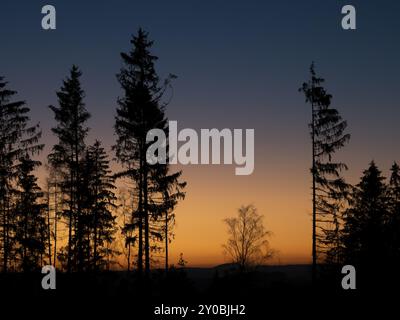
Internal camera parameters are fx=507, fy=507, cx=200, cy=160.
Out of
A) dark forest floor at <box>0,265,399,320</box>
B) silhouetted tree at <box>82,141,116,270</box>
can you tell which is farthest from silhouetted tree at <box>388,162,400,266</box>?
silhouetted tree at <box>82,141,116,270</box>

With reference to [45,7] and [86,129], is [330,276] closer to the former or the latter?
[86,129]

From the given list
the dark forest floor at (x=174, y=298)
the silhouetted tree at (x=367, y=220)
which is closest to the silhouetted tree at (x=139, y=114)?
the dark forest floor at (x=174, y=298)

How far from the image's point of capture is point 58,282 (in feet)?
113

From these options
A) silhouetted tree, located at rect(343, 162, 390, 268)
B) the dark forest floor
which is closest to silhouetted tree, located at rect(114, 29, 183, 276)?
the dark forest floor

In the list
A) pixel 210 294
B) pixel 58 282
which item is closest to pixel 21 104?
pixel 58 282

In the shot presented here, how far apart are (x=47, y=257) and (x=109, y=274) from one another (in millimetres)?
13272

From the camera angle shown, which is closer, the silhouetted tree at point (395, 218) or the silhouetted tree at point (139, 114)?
the silhouetted tree at point (139, 114)

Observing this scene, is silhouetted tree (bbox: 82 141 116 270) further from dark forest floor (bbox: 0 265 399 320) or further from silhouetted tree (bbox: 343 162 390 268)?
silhouetted tree (bbox: 343 162 390 268)

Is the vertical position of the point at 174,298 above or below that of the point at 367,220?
below

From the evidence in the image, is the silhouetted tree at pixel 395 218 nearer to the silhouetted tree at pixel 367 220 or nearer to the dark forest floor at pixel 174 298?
the silhouetted tree at pixel 367 220

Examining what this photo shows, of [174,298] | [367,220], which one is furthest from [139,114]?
[367,220]

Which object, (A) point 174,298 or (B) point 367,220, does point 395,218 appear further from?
(A) point 174,298

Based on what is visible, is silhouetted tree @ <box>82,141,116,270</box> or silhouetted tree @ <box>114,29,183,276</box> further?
silhouetted tree @ <box>82,141,116,270</box>

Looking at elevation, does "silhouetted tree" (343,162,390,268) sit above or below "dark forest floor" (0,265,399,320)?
above
